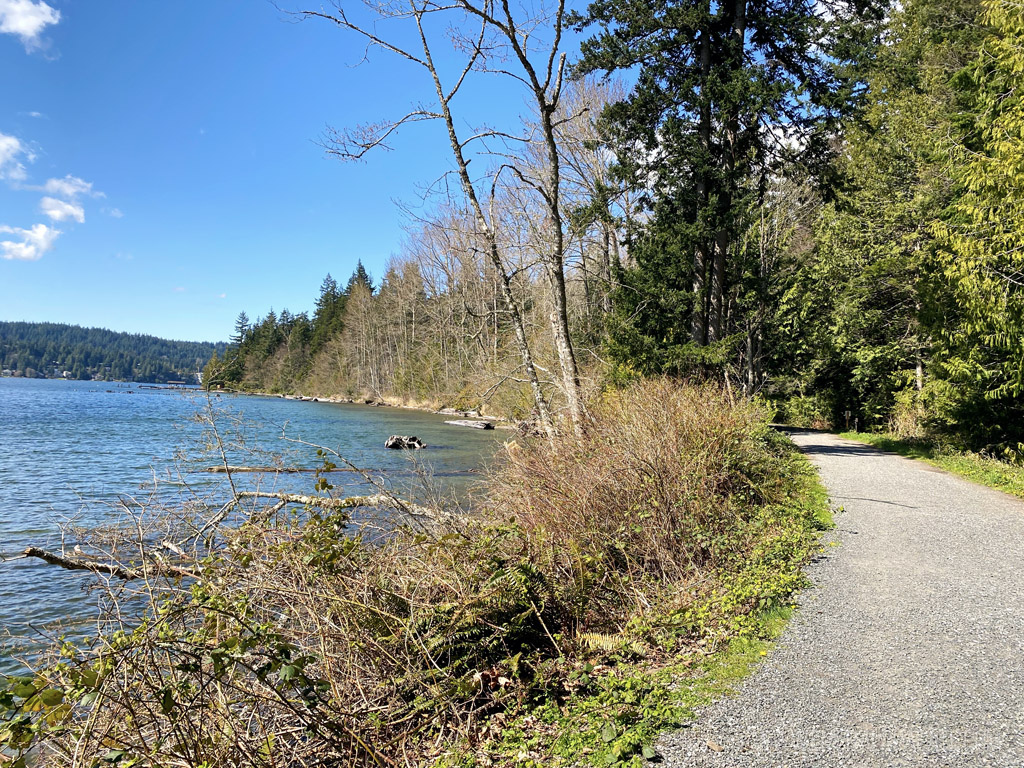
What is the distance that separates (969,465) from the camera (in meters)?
12.0

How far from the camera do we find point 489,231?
30.2 ft

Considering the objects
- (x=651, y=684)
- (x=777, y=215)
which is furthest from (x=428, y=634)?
(x=777, y=215)

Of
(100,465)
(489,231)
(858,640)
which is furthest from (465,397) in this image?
(858,640)

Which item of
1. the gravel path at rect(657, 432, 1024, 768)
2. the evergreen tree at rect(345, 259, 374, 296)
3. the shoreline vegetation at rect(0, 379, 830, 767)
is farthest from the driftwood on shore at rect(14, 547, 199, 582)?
the evergreen tree at rect(345, 259, 374, 296)

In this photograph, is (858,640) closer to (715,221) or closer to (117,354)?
(715,221)

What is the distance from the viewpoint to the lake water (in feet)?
21.8

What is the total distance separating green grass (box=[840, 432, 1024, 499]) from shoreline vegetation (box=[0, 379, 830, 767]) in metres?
6.15

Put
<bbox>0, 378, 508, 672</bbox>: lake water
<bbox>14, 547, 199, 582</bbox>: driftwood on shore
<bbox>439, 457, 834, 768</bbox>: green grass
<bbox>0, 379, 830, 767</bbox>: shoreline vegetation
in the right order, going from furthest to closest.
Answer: <bbox>0, 378, 508, 672</bbox>: lake water < <bbox>14, 547, 199, 582</bbox>: driftwood on shore < <bbox>439, 457, 834, 768</bbox>: green grass < <bbox>0, 379, 830, 767</bbox>: shoreline vegetation

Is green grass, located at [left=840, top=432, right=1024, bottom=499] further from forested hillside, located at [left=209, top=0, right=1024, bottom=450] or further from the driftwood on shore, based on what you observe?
the driftwood on shore

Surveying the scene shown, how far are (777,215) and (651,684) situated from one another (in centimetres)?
2339

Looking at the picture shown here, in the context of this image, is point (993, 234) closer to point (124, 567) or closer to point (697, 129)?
point (697, 129)

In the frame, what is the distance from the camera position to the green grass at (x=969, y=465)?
10180 millimetres

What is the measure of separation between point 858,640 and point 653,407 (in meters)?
4.16

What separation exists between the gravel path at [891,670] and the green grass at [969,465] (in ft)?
12.5
